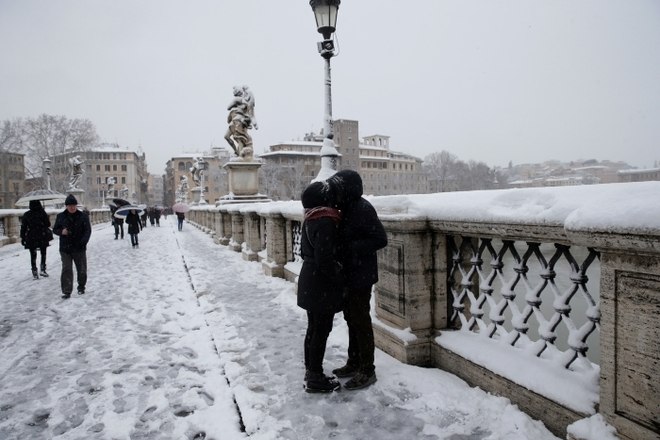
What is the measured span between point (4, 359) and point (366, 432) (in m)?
3.96

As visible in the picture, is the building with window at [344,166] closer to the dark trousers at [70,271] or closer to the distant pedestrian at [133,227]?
the distant pedestrian at [133,227]

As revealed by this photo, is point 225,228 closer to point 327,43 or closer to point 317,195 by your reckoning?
point 327,43

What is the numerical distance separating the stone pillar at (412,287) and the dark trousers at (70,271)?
5.78 meters

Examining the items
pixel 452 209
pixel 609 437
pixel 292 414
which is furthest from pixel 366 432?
pixel 452 209

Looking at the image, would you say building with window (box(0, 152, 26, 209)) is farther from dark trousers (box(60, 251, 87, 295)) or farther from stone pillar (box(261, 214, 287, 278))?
stone pillar (box(261, 214, 287, 278))

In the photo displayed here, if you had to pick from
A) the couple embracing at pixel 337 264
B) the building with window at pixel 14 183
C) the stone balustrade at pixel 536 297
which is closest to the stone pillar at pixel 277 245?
the stone balustrade at pixel 536 297

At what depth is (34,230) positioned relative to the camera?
9.38 m

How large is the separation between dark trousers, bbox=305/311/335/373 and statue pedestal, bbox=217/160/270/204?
38.6 feet

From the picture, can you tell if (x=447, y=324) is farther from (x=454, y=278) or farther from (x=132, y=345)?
(x=132, y=345)

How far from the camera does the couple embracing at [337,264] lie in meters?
3.15

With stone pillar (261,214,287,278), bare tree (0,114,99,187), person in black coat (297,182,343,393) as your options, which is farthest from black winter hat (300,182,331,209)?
bare tree (0,114,99,187)

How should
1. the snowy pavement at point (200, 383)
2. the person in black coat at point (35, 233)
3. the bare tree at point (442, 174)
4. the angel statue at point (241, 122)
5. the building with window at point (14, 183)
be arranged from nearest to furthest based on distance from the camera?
the snowy pavement at point (200, 383)
the person in black coat at point (35, 233)
the angel statue at point (241, 122)
the building with window at point (14, 183)
the bare tree at point (442, 174)

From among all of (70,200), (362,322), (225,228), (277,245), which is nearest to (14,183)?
(225,228)

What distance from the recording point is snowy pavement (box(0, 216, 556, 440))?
2.91 meters
